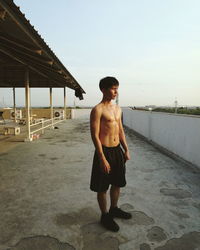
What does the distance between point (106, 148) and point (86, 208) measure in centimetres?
100

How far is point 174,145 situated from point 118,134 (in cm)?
385

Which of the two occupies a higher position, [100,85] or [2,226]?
[100,85]

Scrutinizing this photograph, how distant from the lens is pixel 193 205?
2879 mm

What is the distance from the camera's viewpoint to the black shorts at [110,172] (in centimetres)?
229

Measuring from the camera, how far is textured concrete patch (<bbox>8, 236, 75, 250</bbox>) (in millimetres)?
1977

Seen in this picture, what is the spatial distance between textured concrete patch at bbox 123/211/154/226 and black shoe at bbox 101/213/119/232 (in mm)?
215

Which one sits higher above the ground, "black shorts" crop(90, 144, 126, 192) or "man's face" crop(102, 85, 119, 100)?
"man's face" crop(102, 85, 119, 100)

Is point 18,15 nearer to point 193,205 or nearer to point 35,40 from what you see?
point 35,40

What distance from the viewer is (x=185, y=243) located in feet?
6.76

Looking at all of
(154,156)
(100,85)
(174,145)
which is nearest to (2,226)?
(100,85)

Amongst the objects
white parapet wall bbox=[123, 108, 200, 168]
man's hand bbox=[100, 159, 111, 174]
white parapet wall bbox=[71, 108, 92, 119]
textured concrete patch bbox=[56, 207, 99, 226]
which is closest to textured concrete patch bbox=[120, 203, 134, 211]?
textured concrete patch bbox=[56, 207, 99, 226]

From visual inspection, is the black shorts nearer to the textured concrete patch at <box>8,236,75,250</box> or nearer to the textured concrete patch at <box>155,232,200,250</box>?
the textured concrete patch at <box>8,236,75,250</box>

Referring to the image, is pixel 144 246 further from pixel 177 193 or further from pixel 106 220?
pixel 177 193

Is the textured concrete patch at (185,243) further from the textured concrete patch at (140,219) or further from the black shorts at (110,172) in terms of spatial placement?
Answer: the black shorts at (110,172)
